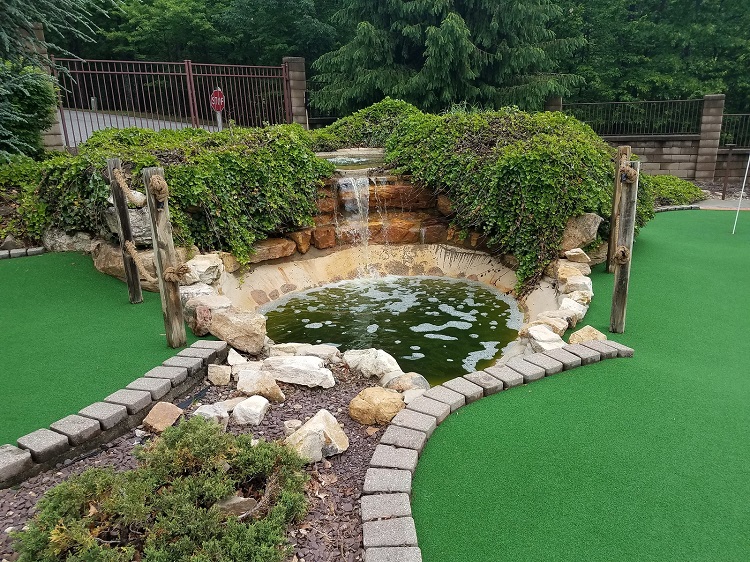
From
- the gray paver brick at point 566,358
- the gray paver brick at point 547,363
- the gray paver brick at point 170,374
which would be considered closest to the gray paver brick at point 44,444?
the gray paver brick at point 170,374

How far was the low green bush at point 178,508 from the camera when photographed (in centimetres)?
205

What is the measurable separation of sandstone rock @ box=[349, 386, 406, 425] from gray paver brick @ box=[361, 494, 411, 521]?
0.79 m

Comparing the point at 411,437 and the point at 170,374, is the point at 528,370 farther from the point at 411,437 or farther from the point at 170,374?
the point at 170,374

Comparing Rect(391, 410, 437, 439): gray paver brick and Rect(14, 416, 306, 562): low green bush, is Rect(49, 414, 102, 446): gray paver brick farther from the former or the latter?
Rect(391, 410, 437, 439): gray paver brick

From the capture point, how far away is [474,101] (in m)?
14.2

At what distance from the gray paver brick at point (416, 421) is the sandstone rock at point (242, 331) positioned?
1581mm

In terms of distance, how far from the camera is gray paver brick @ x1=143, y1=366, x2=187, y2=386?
11.7ft

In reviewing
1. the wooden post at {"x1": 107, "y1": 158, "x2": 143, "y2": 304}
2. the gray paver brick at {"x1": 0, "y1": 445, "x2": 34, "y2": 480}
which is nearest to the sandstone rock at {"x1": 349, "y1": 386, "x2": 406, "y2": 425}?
the gray paver brick at {"x1": 0, "y1": 445, "x2": 34, "y2": 480}

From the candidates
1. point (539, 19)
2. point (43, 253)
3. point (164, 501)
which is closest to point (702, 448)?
point (164, 501)

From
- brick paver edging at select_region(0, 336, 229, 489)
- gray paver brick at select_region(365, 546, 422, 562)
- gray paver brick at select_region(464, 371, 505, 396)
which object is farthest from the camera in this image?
gray paver brick at select_region(464, 371, 505, 396)

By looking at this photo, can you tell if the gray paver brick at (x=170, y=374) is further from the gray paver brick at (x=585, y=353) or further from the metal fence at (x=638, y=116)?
the metal fence at (x=638, y=116)

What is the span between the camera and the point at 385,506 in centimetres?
250

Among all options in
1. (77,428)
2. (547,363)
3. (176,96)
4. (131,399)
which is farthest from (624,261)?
(176,96)

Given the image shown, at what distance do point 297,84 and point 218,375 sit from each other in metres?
10.8
